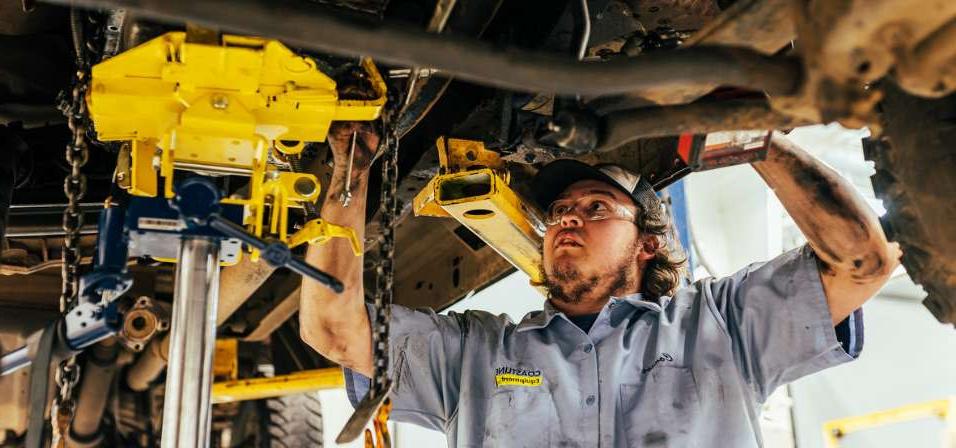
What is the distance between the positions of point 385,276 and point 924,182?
1038 mm

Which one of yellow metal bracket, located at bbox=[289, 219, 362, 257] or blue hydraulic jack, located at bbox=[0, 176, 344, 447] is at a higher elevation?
yellow metal bracket, located at bbox=[289, 219, 362, 257]

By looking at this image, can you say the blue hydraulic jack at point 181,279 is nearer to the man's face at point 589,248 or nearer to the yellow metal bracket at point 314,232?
the yellow metal bracket at point 314,232

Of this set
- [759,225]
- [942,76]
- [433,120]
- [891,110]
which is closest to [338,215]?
[433,120]

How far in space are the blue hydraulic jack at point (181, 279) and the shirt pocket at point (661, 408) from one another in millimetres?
1272

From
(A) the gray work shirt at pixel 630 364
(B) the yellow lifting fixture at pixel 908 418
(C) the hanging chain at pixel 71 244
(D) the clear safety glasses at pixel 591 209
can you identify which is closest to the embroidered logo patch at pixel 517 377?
(A) the gray work shirt at pixel 630 364

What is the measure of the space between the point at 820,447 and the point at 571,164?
22.9 ft

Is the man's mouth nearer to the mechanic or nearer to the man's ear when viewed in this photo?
the mechanic

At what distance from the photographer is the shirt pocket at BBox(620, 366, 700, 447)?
2674 mm

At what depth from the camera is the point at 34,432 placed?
160 centimetres

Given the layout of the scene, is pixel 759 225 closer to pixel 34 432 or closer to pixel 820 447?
pixel 820 447

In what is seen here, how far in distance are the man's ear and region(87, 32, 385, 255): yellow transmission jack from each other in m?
1.59

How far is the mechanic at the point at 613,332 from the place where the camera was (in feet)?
8.42

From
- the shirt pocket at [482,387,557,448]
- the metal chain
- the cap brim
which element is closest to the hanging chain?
the metal chain

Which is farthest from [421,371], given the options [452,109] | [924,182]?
[924,182]
